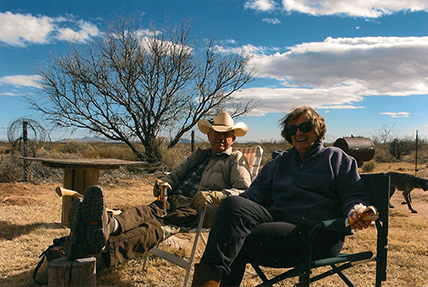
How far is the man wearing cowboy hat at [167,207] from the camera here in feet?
7.01

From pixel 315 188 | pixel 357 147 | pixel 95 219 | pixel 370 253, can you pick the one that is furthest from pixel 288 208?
pixel 357 147

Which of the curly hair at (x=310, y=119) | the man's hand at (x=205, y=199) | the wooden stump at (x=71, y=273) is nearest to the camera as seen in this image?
the wooden stump at (x=71, y=273)

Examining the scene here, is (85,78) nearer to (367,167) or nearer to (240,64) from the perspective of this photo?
(240,64)

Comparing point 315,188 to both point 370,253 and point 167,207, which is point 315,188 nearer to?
point 370,253

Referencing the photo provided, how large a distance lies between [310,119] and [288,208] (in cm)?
61

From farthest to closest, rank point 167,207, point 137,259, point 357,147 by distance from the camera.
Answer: point 357,147
point 137,259
point 167,207

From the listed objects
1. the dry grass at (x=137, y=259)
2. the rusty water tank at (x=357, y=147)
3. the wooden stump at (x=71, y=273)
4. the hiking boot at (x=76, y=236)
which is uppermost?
the rusty water tank at (x=357, y=147)

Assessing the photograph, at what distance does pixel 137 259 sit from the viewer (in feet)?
11.2

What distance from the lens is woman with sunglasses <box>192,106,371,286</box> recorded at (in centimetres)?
195

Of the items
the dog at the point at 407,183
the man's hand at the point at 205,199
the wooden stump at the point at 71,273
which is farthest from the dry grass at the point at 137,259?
the wooden stump at the point at 71,273

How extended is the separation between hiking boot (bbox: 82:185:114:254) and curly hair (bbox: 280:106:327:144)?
4.30ft

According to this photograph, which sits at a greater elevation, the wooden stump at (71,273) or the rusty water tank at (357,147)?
the rusty water tank at (357,147)

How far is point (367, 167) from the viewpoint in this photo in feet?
42.8

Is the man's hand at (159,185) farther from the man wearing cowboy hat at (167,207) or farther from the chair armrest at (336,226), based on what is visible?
the chair armrest at (336,226)
